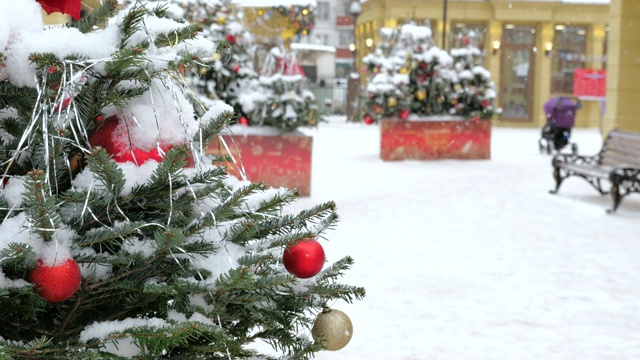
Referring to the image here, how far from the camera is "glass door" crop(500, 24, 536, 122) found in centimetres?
2855

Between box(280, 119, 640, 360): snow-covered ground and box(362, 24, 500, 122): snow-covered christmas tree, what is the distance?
9.50ft

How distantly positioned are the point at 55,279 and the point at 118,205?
175mm

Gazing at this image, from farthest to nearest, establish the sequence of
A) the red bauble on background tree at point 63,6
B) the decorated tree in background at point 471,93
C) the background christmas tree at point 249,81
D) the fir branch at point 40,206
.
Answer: the decorated tree in background at point 471,93 < the background christmas tree at point 249,81 < the red bauble on background tree at point 63,6 < the fir branch at point 40,206

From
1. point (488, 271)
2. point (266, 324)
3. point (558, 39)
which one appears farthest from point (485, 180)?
point (558, 39)

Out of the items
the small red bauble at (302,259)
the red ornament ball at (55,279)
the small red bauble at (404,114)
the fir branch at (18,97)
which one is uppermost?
the fir branch at (18,97)

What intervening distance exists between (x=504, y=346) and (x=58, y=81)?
10.3 ft

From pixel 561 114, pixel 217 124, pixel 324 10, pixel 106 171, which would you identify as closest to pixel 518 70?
pixel 561 114

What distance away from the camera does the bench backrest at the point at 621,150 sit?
9273mm

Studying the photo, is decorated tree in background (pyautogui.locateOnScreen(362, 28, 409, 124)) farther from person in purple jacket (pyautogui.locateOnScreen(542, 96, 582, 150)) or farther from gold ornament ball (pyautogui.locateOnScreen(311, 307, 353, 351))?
gold ornament ball (pyautogui.locateOnScreen(311, 307, 353, 351))

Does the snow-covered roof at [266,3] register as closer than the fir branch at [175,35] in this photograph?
No

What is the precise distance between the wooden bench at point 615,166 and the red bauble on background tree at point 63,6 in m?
7.68

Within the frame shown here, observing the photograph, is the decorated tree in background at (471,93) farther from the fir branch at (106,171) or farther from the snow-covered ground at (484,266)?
the fir branch at (106,171)

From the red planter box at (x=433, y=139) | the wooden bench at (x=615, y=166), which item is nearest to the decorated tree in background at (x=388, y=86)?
the red planter box at (x=433, y=139)

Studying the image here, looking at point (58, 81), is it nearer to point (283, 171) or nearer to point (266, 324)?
point (266, 324)
